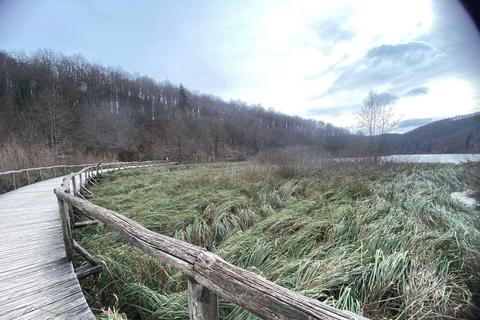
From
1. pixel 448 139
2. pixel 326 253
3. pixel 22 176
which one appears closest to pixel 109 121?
pixel 22 176

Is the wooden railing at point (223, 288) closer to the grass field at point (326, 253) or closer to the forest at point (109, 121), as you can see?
the grass field at point (326, 253)

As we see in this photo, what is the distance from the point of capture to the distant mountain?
7.81 meters

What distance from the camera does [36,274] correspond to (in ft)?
8.27

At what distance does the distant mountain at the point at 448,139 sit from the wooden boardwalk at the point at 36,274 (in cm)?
Result: 828

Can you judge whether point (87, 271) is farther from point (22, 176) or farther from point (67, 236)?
point (22, 176)

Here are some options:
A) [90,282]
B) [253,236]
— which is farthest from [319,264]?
[90,282]

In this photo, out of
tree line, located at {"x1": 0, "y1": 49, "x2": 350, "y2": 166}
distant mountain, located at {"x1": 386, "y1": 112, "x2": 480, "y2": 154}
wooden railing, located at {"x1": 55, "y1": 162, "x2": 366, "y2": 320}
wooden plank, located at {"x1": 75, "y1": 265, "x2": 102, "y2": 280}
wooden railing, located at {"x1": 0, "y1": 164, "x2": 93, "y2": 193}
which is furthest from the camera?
tree line, located at {"x1": 0, "y1": 49, "x2": 350, "y2": 166}

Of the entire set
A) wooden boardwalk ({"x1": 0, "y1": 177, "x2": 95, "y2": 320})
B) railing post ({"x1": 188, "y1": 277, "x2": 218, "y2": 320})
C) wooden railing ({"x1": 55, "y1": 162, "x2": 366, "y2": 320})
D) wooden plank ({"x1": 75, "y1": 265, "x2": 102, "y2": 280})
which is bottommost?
wooden plank ({"x1": 75, "y1": 265, "x2": 102, "y2": 280})

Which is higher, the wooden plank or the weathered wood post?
the weathered wood post

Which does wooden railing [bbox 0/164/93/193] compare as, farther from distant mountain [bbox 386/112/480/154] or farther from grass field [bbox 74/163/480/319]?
distant mountain [bbox 386/112/480/154]

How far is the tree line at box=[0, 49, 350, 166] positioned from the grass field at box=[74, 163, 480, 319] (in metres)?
18.4

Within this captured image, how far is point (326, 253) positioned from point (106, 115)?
47.3m

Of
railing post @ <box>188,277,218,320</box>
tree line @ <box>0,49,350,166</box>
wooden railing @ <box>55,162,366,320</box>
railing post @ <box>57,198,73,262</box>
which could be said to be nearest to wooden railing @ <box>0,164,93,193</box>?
railing post @ <box>57,198,73,262</box>

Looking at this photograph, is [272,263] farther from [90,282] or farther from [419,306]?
[90,282]
